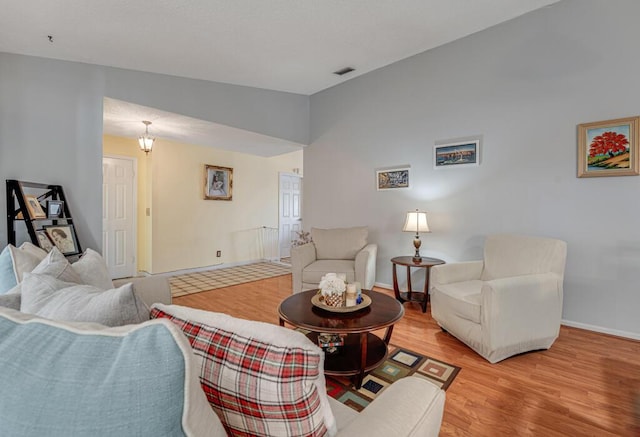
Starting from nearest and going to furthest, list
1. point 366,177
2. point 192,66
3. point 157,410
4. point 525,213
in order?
point 157,410
point 525,213
point 192,66
point 366,177

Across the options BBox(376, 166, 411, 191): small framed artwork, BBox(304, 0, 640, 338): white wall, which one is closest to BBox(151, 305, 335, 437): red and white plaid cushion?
BBox(304, 0, 640, 338): white wall

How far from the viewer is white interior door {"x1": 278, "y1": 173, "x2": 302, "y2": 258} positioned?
263 inches

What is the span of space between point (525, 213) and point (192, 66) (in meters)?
3.74

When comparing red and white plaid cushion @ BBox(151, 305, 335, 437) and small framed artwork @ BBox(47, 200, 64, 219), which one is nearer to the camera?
red and white plaid cushion @ BBox(151, 305, 335, 437)

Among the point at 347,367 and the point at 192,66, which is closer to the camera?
the point at 347,367

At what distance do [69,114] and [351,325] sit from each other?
3074 mm

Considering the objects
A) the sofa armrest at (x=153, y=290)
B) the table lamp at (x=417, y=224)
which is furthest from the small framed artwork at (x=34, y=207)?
the table lamp at (x=417, y=224)

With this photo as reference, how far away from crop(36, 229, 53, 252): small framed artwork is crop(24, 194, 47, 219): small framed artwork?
13 cm

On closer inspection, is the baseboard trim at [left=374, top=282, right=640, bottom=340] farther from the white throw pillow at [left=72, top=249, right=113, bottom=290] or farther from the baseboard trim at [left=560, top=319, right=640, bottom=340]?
the white throw pillow at [left=72, top=249, right=113, bottom=290]

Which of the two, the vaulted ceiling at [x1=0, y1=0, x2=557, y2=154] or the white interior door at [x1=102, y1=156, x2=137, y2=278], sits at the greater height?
the vaulted ceiling at [x1=0, y1=0, x2=557, y2=154]

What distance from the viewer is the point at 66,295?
Result: 77cm

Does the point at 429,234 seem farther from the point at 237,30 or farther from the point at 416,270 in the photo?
the point at 237,30

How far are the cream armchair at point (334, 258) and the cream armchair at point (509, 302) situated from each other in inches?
31.8

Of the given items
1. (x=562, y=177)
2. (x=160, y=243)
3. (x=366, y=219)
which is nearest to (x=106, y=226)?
(x=160, y=243)
